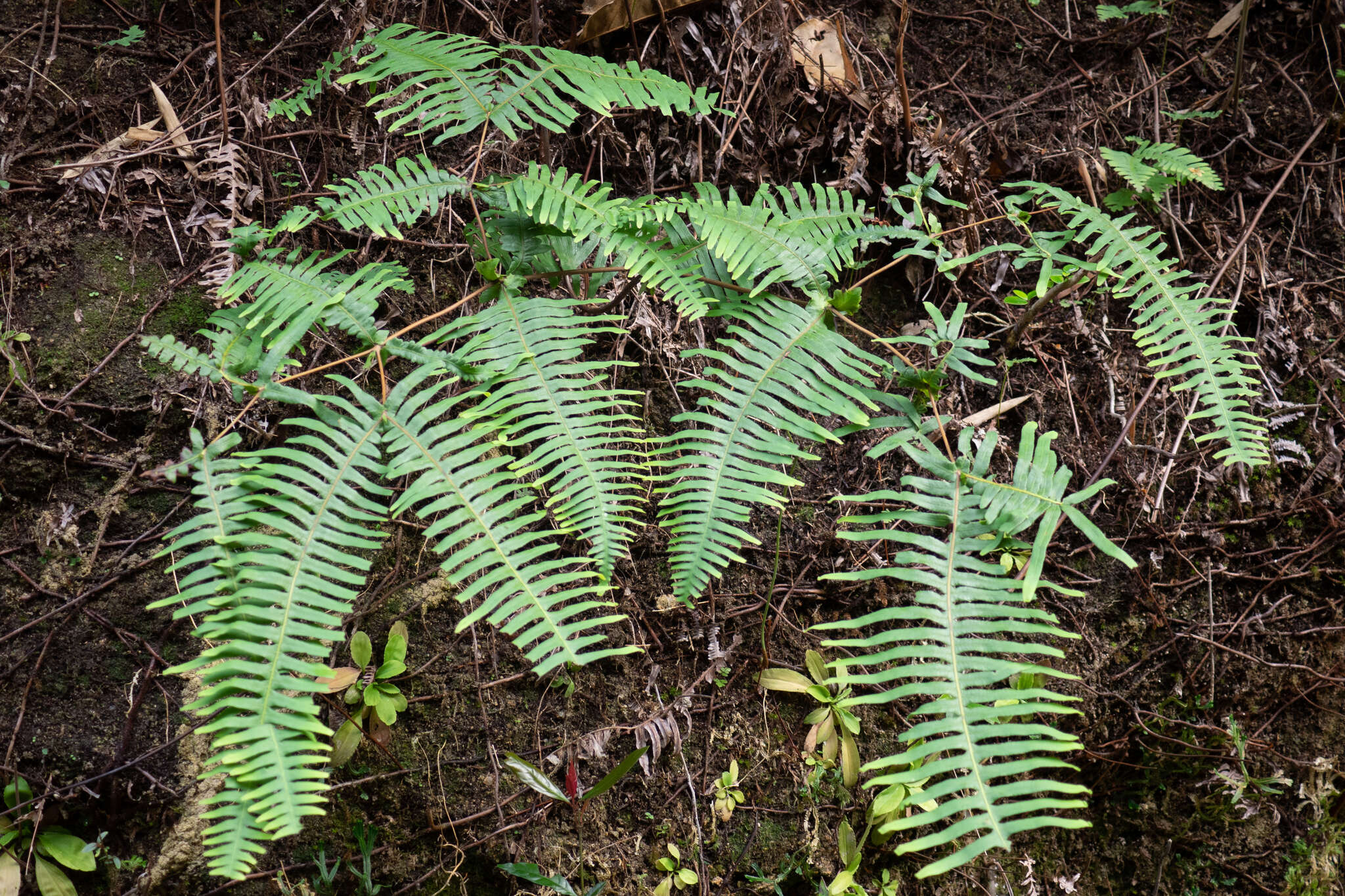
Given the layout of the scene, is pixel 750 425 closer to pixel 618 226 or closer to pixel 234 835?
pixel 618 226

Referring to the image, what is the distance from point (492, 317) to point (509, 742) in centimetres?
112

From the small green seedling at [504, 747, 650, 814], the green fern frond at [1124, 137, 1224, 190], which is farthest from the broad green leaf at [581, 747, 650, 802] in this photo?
the green fern frond at [1124, 137, 1224, 190]

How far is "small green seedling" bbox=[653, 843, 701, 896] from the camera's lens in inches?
80.9

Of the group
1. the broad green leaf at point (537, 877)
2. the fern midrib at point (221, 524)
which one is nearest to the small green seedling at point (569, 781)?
the broad green leaf at point (537, 877)

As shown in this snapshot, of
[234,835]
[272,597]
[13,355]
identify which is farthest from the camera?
[13,355]

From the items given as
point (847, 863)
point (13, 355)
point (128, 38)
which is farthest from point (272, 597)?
point (128, 38)

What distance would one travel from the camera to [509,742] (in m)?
2.07

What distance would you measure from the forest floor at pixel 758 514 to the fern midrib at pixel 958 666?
89 centimetres

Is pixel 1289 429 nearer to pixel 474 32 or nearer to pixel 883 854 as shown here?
pixel 883 854

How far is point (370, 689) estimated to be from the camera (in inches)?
77.1

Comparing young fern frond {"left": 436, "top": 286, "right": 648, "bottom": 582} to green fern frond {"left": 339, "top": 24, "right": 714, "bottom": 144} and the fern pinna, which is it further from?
green fern frond {"left": 339, "top": 24, "right": 714, "bottom": 144}

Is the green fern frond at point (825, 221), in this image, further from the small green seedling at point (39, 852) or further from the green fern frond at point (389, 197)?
the small green seedling at point (39, 852)

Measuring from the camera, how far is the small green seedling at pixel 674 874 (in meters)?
2.05

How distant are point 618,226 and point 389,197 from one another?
50cm
